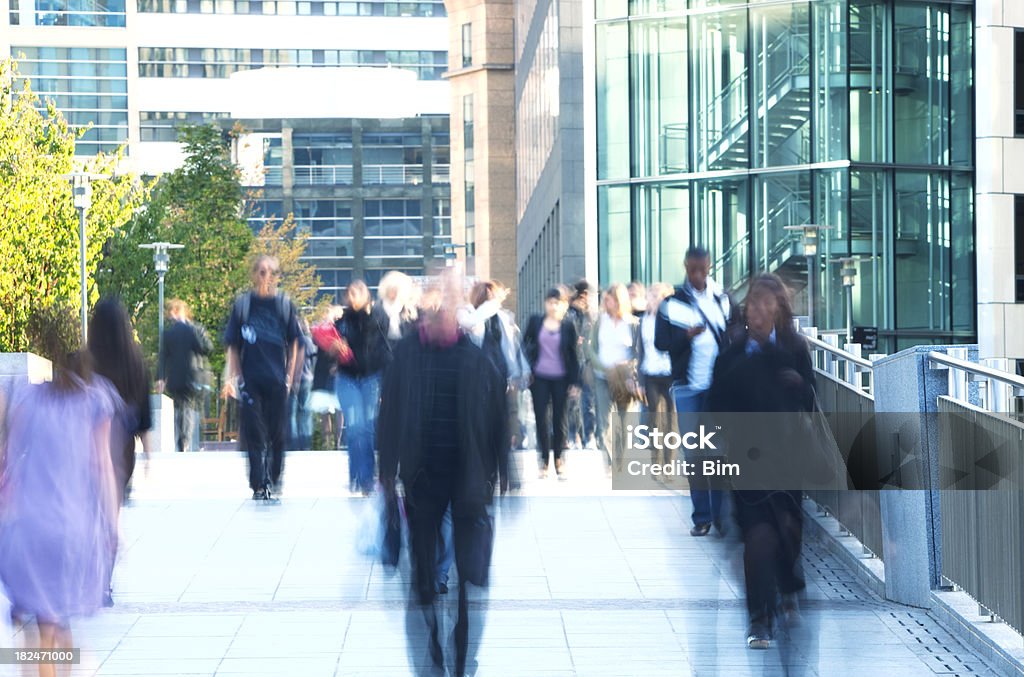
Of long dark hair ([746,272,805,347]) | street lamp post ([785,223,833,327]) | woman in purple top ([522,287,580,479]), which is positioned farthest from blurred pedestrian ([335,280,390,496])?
street lamp post ([785,223,833,327])

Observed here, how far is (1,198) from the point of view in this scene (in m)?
46.2

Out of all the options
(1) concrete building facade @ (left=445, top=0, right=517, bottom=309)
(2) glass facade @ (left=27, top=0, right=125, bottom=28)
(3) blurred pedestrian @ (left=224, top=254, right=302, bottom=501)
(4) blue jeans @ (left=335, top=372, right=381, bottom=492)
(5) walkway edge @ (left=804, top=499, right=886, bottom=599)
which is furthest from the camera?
(2) glass facade @ (left=27, top=0, right=125, bottom=28)

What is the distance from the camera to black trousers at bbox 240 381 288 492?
13.0m

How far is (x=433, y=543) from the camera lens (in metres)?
7.40

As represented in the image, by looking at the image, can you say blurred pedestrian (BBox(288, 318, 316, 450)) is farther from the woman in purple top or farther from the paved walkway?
the paved walkway

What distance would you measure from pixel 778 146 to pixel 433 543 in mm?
26526

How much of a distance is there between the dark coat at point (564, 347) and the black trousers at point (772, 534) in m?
7.82

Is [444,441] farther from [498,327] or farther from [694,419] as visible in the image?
[498,327]

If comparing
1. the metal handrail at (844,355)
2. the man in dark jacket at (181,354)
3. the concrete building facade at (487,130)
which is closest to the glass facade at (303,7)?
the concrete building facade at (487,130)

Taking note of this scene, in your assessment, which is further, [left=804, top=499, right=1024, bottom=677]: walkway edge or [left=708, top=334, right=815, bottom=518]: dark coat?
[left=804, top=499, right=1024, bottom=677]: walkway edge

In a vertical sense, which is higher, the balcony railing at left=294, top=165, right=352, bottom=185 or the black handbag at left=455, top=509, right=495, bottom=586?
the balcony railing at left=294, top=165, right=352, bottom=185

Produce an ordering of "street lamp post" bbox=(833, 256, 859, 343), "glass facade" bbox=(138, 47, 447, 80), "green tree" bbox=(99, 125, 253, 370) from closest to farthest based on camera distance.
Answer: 1. "street lamp post" bbox=(833, 256, 859, 343)
2. "green tree" bbox=(99, 125, 253, 370)
3. "glass facade" bbox=(138, 47, 447, 80)

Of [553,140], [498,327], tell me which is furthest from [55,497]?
[553,140]

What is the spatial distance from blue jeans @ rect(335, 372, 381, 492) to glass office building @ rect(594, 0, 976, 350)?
65.0ft
